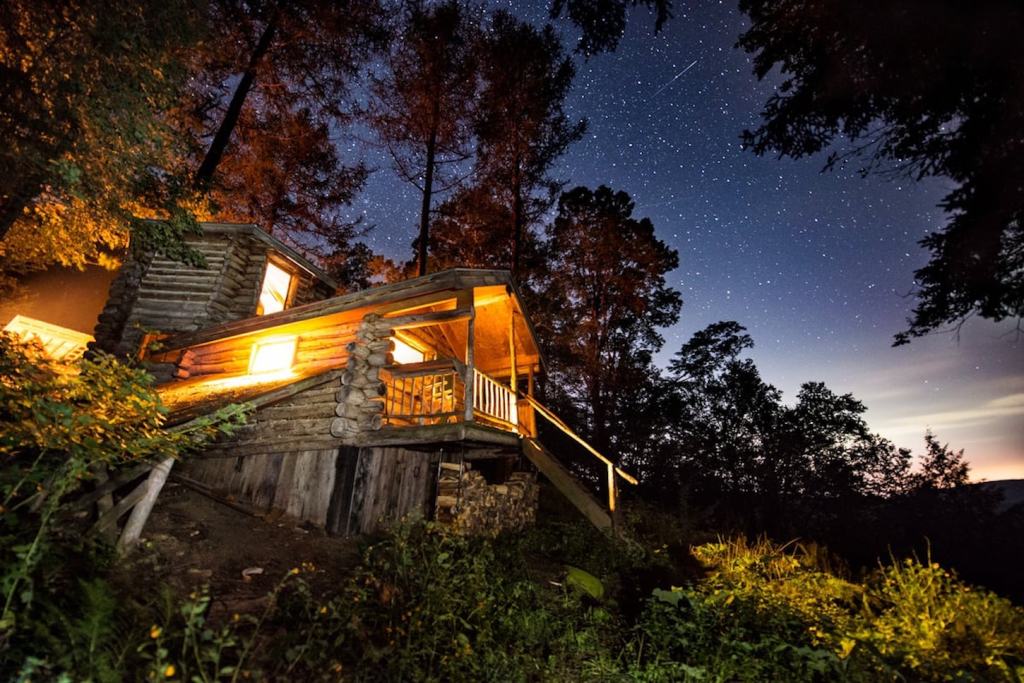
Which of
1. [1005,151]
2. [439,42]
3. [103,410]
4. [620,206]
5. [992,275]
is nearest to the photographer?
[103,410]

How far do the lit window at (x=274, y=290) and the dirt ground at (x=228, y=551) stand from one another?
874 centimetres

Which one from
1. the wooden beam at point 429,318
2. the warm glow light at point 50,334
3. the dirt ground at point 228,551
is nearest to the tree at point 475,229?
the wooden beam at point 429,318

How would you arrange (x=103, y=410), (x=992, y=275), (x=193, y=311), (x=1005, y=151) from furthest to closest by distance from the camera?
(x=193, y=311)
(x=992, y=275)
(x=1005, y=151)
(x=103, y=410)

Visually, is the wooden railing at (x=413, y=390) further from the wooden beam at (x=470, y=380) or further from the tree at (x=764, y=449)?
the tree at (x=764, y=449)

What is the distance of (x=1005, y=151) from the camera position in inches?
284

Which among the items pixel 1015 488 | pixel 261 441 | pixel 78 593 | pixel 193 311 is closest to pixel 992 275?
pixel 78 593

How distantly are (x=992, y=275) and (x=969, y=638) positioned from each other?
22.2 feet

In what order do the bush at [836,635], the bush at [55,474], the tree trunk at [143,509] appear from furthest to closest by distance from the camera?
the tree trunk at [143,509] → the bush at [836,635] → the bush at [55,474]

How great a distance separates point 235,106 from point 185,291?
24.1 feet

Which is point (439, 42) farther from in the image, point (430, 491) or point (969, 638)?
point (969, 638)

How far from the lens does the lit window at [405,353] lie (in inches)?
457

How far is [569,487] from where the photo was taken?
9.00 metres

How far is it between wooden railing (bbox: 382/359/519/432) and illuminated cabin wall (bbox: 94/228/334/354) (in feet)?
24.5

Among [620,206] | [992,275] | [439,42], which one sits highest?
[439,42]
